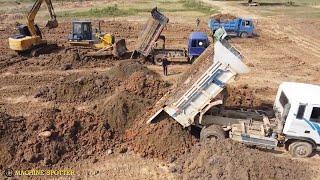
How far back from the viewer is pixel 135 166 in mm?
13023

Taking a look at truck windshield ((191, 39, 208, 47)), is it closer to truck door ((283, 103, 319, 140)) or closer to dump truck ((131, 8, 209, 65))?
dump truck ((131, 8, 209, 65))

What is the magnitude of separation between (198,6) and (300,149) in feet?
123

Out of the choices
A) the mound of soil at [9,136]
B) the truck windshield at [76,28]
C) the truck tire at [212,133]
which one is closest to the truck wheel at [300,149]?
the truck tire at [212,133]

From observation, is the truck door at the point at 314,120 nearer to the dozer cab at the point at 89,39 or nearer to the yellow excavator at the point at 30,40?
the dozer cab at the point at 89,39

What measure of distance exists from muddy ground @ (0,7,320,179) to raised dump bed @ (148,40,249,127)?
0.58 m

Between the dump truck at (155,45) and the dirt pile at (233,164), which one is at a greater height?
the dump truck at (155,45)

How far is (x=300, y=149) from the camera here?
13.4 metres

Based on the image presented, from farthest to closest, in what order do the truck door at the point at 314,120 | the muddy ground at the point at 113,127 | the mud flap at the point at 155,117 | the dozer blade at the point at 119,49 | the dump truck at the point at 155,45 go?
1. the dozer blade at the point at 119,49
2. the dump truck at the point at 155,45
3. the mud flap at the point at 155,117
4. the truck door at the point at 314,120
5. the muddy ground at the point at 113,127

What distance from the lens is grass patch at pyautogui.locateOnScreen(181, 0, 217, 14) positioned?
152 feet

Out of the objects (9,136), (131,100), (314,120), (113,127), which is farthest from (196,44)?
(9,136)

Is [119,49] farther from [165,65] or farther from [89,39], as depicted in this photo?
[165,65]

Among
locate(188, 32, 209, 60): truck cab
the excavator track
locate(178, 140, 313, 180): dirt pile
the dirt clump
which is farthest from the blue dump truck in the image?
locate(178, 140, 313, 180): dirt pile

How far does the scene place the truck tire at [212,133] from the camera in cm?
1347

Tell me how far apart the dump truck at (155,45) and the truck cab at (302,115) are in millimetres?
10789
